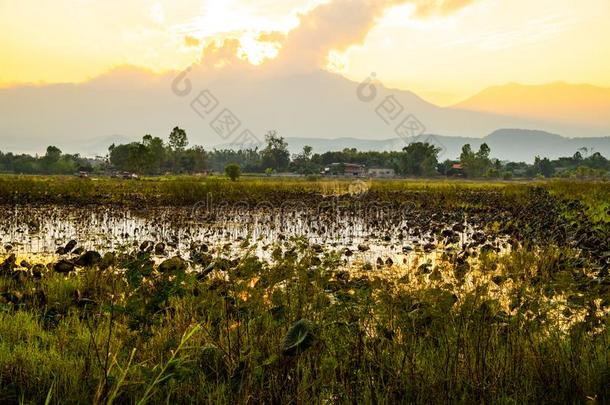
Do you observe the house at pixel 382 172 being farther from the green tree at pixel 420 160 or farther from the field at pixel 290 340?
the field at pixel 290 340

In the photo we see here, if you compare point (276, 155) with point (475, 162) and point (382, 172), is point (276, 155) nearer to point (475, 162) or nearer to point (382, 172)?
point (382, 172)

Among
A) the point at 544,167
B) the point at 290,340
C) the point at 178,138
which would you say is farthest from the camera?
the point at 544,167

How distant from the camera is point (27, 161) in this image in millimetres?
95188

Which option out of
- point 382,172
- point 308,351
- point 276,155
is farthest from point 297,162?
point 308,351

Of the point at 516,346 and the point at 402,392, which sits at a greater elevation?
the point at 516,346

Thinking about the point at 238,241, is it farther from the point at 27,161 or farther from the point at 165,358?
the point at 27,161

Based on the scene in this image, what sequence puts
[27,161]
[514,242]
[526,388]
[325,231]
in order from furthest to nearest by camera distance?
[27,161] < [325,231] < [514,242] < [526,388]

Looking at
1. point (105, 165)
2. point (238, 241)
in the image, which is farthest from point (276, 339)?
point (105, 165)

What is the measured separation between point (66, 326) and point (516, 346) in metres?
3.85

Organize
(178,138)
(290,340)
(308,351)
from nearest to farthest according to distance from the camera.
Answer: (290,340)
(308,351)
(178,138)

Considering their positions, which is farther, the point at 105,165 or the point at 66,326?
the point at 105,165

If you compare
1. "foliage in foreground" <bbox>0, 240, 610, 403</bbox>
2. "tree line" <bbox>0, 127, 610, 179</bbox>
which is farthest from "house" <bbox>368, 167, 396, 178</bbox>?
"foliage in foreground" <bbox>0, 240, 610, 403</bbox>

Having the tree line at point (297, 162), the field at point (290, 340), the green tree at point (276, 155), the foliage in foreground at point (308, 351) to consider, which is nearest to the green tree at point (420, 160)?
the tree line at point (297, 162)

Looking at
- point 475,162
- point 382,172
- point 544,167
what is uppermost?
point 475,162
